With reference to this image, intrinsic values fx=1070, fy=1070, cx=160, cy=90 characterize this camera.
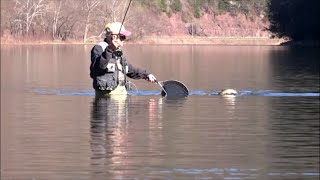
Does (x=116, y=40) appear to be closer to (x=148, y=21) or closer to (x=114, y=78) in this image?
(x=114, y=78)

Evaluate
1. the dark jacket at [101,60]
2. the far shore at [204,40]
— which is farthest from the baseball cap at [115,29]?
the far shore at [204,40]

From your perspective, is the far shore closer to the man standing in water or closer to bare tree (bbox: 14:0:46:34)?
bare tree (bbox: 14:0:46:34)

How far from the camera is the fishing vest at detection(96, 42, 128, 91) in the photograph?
17.6 meters

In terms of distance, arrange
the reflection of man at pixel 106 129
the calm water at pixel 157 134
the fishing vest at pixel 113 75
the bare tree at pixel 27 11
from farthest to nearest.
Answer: the bare tree at pixel 27 11 → the fishing vest at pixel 113 75 → the reflection of man at pixel 106 129 → the calm water at pixel 157 134

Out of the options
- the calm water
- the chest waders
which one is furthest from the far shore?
the chest waders

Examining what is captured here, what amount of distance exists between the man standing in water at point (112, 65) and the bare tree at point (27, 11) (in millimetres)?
48918

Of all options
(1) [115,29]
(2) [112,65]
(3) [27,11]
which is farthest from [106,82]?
(3) [27,11]

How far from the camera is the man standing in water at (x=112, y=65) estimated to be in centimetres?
1748

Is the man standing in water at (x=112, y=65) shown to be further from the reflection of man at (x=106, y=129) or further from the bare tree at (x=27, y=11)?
the bare tree at (x=27, y=11)

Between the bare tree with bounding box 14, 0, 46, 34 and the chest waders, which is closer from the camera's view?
the chest waders

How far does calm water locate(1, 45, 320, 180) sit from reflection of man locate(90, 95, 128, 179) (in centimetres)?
1

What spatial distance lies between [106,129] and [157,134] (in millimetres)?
874

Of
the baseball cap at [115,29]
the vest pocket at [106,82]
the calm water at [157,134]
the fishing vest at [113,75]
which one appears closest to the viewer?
the calm water at [157,134]

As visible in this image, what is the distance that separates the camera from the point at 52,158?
1110 centimetres
